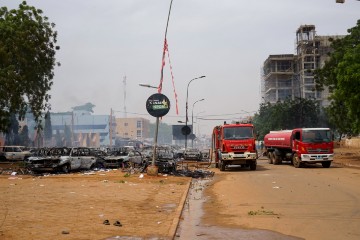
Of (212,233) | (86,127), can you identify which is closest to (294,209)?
(212,233)

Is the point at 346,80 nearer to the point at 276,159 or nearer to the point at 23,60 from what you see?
the point at 276,159

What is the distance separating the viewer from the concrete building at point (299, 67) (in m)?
106

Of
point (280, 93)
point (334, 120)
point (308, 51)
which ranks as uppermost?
point (308, 51)

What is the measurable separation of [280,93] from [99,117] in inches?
2446

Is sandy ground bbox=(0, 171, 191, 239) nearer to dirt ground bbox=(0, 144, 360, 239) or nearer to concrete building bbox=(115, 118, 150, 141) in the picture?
dirt ground bbox=(0, 144, 360, 239)

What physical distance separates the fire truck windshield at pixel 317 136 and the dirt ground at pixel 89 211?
41.7 feet

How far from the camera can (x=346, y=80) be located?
2895 centimetres

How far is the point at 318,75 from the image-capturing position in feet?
135

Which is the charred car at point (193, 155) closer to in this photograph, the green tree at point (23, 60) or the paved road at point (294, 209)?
the green tree at point (23, 60)

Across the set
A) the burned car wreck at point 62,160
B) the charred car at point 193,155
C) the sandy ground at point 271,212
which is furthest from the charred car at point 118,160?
the sandy ground at point 271,212

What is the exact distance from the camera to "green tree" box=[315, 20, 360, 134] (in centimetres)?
2927

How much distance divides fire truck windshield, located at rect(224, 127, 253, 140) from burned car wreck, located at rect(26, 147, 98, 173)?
8.79m

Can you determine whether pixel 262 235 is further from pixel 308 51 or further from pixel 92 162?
pixel 308 51

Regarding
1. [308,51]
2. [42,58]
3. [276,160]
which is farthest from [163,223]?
[308,51]
